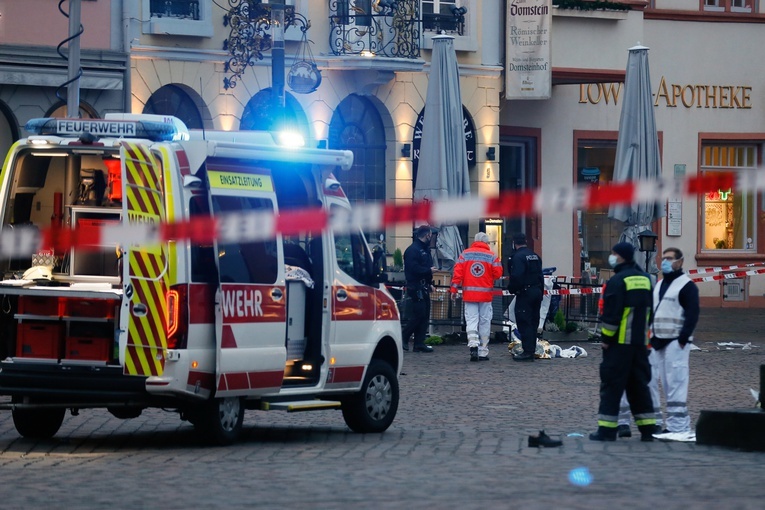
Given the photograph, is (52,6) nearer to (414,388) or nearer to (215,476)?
(414,388)

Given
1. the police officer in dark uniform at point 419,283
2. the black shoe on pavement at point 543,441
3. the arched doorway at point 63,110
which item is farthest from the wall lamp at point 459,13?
the black shoe on pavement at point 543,441

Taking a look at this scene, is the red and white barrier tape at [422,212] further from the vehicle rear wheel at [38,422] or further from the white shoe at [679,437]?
the white shoe at [679,437]

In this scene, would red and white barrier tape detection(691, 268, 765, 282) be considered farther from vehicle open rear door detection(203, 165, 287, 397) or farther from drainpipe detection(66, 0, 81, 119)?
vehicle open rear door detection(203, 165, 287, 397)

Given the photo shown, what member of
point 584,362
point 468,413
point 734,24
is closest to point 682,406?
point 468,413

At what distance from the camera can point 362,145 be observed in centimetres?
3234

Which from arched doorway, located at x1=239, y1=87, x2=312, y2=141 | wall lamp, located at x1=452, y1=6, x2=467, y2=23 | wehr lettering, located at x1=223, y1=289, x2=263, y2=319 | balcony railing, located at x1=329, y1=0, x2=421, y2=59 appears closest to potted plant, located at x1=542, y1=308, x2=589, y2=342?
arched doorway, located at x1=239, y1=87, x2=312, y2=141

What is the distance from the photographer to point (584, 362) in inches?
906

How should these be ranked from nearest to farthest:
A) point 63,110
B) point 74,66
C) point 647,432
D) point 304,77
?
point 647,432
point 74,66
point 304,77
point 63,110

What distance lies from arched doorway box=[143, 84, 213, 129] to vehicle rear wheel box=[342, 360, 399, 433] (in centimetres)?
1545

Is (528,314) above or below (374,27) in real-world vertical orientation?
below

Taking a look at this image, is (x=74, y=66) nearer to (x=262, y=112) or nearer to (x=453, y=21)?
(x=262, y=112)

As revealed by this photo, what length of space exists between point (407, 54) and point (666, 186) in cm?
2309

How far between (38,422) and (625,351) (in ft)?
15.8

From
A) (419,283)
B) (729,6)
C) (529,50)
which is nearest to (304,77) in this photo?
(419,283)
